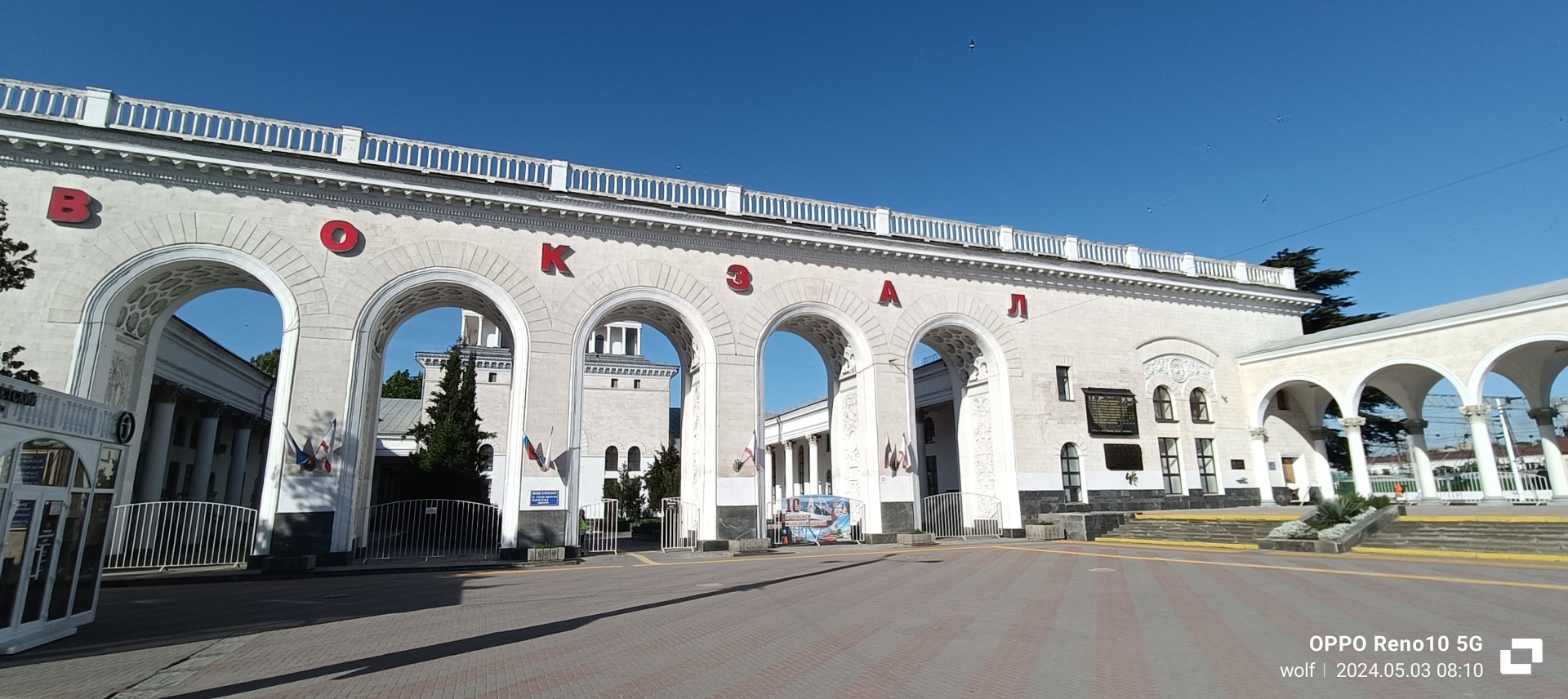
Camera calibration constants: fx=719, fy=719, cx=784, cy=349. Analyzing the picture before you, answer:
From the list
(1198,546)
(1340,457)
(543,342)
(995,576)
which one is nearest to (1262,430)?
(1198,546)

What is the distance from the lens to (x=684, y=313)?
67.5 feet

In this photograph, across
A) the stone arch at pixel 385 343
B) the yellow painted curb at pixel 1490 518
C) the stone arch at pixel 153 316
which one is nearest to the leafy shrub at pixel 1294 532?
the yellow painted curb at pixel 1490 518

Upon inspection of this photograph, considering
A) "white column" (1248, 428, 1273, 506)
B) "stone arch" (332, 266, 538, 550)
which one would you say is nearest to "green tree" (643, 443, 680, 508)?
"stone arch" (332, 266, 538, 550)

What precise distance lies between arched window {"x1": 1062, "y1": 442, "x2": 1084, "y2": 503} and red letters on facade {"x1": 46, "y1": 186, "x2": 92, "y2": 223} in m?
26.7

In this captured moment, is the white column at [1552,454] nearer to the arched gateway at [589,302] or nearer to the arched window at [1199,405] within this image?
the arched gateway at [589,302]

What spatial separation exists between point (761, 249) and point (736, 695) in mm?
17480

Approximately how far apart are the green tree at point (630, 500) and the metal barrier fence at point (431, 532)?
13772 millimetres

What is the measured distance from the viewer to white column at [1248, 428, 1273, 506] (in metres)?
26.0

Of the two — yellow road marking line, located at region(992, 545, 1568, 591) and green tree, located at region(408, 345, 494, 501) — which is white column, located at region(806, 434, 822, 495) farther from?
yellow road marking line, located at region(992, 545, 1568, 591)

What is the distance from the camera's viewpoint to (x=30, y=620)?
760 centimetres

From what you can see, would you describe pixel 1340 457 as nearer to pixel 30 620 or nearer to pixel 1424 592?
pixel 1424 592

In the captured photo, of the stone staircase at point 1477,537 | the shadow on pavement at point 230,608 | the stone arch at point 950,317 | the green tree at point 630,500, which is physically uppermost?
the stone arch at point 950,317

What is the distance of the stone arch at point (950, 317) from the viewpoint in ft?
74.9

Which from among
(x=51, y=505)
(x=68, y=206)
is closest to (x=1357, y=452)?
(x=51, y=505)
